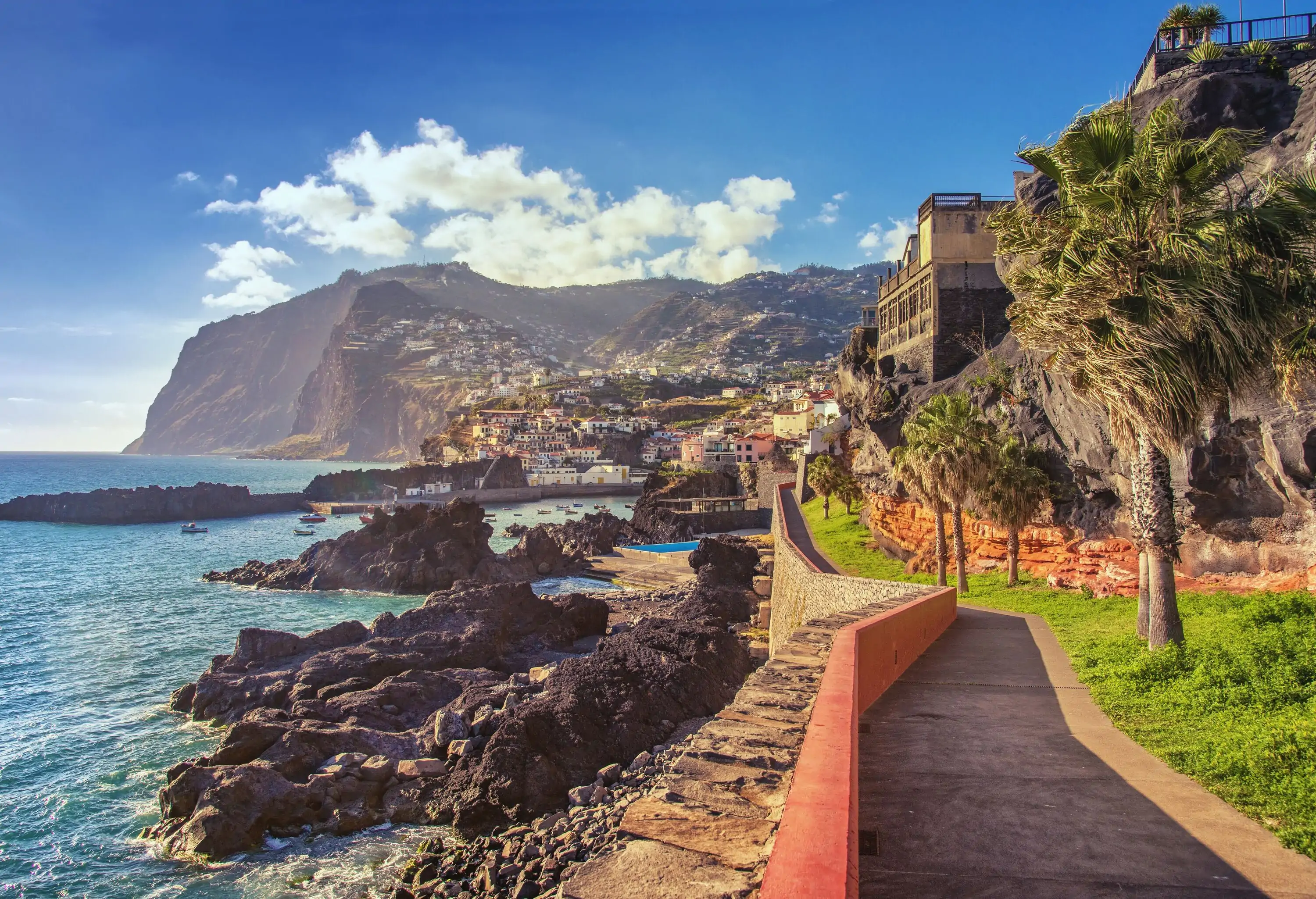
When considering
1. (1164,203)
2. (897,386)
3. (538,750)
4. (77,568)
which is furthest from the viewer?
(77,568)

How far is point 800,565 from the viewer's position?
74.6 feet

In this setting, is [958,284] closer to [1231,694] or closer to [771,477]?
[1231,694]

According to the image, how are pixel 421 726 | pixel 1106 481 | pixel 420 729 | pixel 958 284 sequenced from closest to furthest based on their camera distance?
pixel 420 729 → pixel 421 726 → pixel 1106 481 → pixel 958 284

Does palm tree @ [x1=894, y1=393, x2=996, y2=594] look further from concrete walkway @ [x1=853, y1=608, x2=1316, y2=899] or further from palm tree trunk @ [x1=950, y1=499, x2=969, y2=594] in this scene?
concrete walkway @ [x1=853, y1=608, x2=1316, y2=899]

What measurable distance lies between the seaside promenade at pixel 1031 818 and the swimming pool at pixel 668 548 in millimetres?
46619

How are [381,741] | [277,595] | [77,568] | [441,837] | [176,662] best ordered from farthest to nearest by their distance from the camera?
[77,568], [277,595], [176,662], [381,741], [441,837]

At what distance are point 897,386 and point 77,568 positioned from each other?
61.2 metres

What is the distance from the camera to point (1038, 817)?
5.14 m

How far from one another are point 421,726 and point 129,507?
316 feet

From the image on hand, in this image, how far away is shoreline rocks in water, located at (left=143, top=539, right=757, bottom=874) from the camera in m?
14.3

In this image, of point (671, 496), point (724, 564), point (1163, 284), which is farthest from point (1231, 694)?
point (671, 496)

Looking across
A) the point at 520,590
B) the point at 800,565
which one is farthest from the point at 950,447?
the point at 520,590

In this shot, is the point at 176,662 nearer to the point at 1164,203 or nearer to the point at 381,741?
the point at 381,741

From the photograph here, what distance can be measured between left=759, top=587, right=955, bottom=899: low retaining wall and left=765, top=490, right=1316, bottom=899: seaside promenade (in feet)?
0.07
